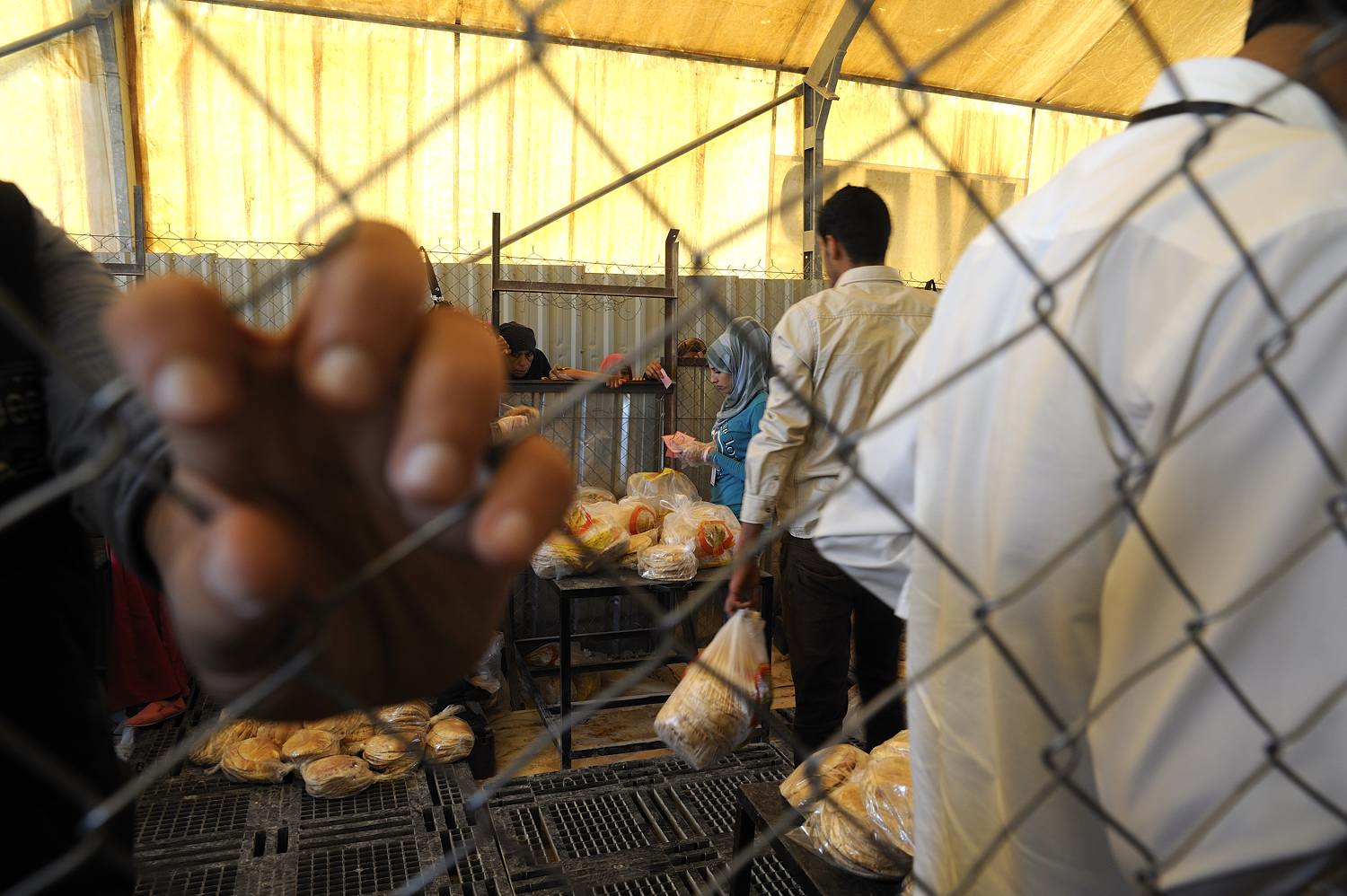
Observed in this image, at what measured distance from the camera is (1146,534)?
73 cm

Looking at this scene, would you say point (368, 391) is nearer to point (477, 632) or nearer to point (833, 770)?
point (477, 632)

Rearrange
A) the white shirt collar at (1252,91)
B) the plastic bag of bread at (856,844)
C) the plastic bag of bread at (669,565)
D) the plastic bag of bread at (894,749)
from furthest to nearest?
the plastic bag of bread at (669,565) < the plastic bag of bread at (894,749) < the plastic bag of bread at (856,844) < the white shirt collar at (1252,91)

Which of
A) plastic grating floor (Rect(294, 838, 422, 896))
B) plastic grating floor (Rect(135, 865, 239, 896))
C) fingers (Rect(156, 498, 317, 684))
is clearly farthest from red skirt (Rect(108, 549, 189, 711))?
fingers (Rect(156, 498, 317, 684))

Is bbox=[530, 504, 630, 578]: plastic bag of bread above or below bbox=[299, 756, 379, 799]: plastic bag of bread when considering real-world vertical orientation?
above

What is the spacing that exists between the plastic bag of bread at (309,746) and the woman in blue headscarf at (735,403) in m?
2.04

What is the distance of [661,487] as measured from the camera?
4.36 metres

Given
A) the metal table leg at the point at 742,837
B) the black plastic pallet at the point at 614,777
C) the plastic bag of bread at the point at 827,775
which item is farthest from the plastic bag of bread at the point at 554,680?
the plastic bag of bread at the point at 827,775

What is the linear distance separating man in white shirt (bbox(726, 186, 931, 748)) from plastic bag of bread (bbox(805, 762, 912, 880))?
1.06 meters

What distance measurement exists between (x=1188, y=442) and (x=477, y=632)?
66cm

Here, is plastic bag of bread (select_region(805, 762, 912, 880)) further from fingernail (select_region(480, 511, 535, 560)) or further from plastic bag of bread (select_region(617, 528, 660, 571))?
plastic bag of bread (select_region(617, 528, 660, 571))

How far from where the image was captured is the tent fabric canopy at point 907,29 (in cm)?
505

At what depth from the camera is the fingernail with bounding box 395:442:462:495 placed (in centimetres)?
42

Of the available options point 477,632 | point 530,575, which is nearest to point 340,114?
point 530,575

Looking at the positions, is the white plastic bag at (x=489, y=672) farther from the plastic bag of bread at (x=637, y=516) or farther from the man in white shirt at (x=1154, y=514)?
the man in white shirt at (x=1154, y=514)
